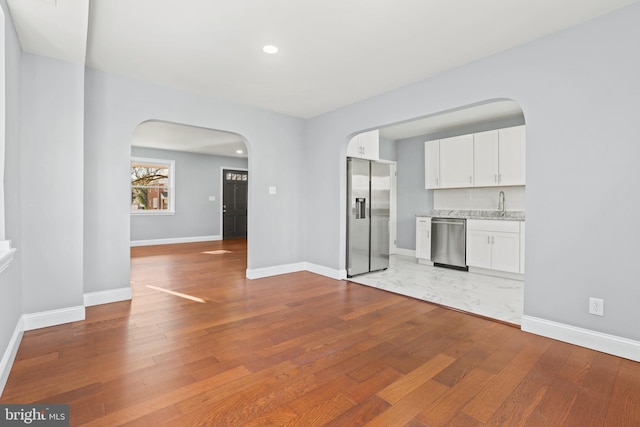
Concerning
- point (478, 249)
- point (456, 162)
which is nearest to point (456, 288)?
point (478, 249)

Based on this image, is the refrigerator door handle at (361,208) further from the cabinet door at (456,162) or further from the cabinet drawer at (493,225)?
the cabinet door at (456,162)

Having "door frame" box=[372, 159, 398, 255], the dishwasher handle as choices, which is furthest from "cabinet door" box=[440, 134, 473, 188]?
"door frame" box=[372, 159, 398, 255]

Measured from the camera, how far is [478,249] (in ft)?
16.3

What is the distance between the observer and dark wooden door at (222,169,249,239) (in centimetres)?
939

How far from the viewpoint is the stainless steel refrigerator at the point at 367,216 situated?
4711mm

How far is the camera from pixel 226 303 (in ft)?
11.5

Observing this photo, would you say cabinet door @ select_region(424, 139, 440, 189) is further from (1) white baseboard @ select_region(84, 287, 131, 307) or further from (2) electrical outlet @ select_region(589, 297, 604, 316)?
(1) white baseboard @ select_region(84, 287, 131, 307)

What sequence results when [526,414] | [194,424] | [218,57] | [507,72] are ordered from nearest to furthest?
[194,424] < [526,414] < [507,72] < [218,57]

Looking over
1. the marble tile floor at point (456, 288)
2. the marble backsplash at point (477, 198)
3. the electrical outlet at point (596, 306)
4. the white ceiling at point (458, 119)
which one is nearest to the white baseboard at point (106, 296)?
the marble tile floor at point (456, 288)

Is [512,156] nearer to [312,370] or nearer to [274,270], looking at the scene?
[274,270]

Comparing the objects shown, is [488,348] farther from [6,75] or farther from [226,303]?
[6,75]

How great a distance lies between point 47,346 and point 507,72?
176 inches

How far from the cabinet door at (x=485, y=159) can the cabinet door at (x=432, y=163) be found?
2.25 feet

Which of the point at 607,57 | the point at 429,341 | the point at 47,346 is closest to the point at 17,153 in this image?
the point at 47,346
